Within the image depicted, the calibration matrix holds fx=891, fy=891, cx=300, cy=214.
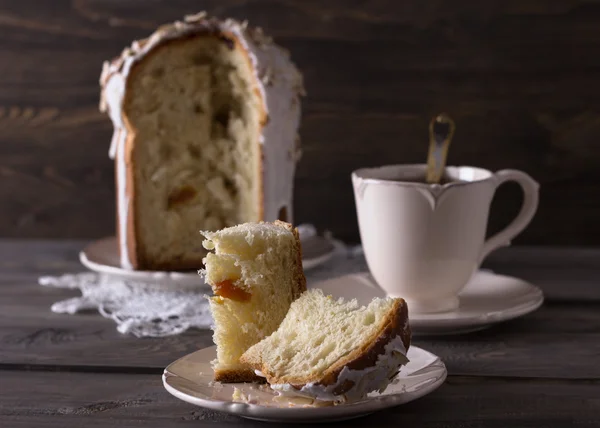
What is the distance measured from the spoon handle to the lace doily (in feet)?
1.01

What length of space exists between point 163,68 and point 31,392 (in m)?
0.74

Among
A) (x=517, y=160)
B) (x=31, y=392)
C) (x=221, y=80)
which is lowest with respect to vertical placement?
(x=31, y=392)

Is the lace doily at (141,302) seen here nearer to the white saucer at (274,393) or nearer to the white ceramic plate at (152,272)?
the white ceramic plate at (152,272)

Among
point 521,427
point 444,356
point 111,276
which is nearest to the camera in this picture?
point 521,427

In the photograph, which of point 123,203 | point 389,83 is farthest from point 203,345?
point 389,83

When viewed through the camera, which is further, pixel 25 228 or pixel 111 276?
pixel 25 228

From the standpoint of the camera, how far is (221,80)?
162 cm

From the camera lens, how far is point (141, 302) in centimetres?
140

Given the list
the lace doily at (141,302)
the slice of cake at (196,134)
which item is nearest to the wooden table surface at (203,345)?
the lace doily at (141,302)

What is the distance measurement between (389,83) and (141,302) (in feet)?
2.60

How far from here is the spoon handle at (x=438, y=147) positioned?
1.35 meters

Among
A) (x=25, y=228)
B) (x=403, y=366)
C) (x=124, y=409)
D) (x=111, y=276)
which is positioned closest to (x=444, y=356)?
(x=403, y=366)

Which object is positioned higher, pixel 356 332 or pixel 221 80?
pixel 221 80

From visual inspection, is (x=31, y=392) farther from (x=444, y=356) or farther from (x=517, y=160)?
(x=517, y=160)
